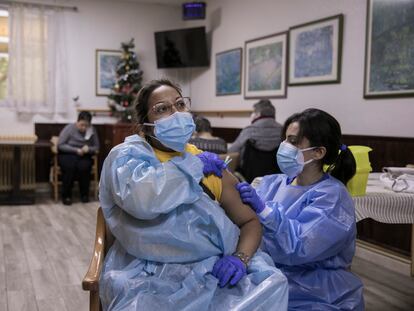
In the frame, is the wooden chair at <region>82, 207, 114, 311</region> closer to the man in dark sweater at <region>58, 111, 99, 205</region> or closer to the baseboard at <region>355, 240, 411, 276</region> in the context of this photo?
the baseboard at <region>355, 240, 411, 276</region>

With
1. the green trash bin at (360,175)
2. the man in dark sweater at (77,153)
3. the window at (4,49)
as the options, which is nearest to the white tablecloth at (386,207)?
the green trash bin at (360,175)

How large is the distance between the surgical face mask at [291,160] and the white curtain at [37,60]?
16.8 feet

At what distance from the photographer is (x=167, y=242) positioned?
132 cm

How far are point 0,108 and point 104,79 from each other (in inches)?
56.9

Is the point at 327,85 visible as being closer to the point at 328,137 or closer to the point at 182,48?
the point at 328,137

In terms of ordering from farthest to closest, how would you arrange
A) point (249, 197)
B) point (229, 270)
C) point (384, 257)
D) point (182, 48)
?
point (182, 48)
point (384, 257)
point (249, 197)
point (229, 270)

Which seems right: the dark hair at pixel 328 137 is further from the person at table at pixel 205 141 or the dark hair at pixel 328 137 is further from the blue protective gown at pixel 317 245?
the person at table at pixel 205 141

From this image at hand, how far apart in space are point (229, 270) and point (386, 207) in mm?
1161

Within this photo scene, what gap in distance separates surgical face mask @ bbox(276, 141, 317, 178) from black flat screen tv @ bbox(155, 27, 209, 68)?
4.81 m

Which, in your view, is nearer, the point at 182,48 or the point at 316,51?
the point at 316,51

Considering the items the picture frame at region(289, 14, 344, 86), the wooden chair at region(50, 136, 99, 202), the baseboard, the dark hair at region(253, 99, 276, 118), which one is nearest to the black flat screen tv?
the wooden chair at region(50, 136, 99, 202)

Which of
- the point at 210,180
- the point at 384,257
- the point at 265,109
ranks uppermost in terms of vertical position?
the point at 265,109

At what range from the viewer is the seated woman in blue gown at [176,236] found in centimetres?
126

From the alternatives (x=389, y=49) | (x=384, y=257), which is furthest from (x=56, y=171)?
(x=389, y=49)
